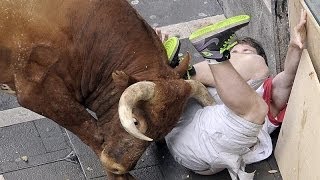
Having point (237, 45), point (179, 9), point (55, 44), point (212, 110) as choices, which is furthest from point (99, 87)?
point (179, 9)

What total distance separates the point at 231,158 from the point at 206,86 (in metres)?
0.64

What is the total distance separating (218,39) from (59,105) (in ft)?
3.41

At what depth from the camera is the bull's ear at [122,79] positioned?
417cm

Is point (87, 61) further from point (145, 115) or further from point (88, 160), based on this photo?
point (88, 160)

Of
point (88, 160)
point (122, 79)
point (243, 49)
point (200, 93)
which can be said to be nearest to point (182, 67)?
point (200, 93)

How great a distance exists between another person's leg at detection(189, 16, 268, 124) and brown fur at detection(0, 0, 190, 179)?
220 millimetres

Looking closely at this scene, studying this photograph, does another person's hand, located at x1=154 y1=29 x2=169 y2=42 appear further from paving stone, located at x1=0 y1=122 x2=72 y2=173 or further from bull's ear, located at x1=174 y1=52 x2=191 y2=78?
paving stone, located at x1=0 y1=122 x2=72 y2=173

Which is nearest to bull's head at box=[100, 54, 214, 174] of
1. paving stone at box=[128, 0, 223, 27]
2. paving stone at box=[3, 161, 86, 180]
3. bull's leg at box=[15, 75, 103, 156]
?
bull's leg at box=[15, 75, 103, 156]

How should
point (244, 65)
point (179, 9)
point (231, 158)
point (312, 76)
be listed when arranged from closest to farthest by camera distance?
point (312, 76) < point (231, 158) < point (244, 65) < point (179, 9)

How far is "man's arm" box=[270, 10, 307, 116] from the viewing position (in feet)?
14.0

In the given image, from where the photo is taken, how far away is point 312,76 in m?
4.11

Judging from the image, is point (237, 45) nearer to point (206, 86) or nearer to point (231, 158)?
point (206, 86)

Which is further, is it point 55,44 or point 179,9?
point 179,9

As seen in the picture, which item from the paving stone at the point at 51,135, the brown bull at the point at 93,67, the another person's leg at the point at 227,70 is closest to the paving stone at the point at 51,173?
the paving stone at the point at 51,135
